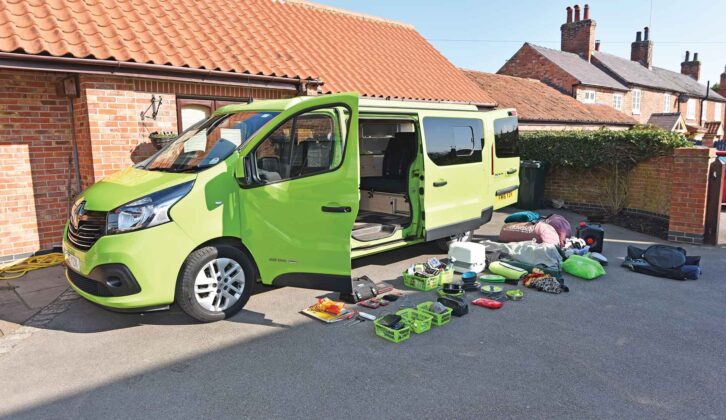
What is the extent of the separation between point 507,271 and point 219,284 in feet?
11.7

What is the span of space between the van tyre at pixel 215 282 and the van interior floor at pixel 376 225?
5.25ft

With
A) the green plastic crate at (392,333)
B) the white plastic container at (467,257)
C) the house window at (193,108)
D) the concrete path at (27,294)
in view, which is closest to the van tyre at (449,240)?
the white plastic container at (467,257)

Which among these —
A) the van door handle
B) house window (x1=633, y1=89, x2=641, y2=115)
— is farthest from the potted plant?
house window (x1=633, y1=89, x2=641, y2=115)

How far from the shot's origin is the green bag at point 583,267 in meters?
6.12

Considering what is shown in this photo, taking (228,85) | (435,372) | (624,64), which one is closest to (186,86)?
(228,85)

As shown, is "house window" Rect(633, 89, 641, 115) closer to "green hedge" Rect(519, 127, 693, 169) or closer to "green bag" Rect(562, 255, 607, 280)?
"green hedge" Rect(519, 127, 693, 169)

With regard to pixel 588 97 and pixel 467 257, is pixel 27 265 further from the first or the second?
pixel 588 97

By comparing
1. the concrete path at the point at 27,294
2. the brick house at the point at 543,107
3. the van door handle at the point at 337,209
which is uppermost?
the brick house at the point at 543,107

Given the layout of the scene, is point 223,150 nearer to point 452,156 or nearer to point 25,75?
point 452,156

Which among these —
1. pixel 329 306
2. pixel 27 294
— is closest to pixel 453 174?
pixel 329 306

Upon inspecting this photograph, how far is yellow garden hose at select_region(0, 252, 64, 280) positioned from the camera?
6360 millimetres

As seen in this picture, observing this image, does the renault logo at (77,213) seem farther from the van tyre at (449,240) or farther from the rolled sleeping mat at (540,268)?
the rolled sleeping mat at (540,268)

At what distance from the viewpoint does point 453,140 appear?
6738 millimetres

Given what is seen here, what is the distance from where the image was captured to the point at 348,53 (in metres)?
12.2
